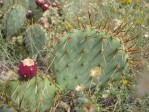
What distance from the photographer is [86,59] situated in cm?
287

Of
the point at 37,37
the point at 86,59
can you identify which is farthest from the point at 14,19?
the point at 86,59

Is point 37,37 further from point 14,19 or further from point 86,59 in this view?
point 86,59

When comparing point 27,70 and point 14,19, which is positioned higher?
point 27,70

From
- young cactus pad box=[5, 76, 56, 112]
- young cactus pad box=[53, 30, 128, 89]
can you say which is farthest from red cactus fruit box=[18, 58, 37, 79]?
young cactus pad box=[53, 30, 128, 89]

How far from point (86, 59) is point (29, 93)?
21.7 inches

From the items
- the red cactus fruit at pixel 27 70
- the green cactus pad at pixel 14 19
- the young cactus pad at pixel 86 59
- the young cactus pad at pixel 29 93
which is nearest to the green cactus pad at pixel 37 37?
the green cactus pad at pixel 14 19

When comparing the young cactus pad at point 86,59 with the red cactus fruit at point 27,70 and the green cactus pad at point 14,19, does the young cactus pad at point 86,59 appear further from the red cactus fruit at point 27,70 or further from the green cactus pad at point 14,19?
the green cactus pad at point 14,19

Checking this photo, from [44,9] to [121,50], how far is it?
217 centimetres

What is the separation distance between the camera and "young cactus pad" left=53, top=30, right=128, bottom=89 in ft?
9.20

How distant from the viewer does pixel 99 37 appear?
9.25 ft

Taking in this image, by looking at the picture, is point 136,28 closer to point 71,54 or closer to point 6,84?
point 71,54

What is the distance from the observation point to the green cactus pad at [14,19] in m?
4.32

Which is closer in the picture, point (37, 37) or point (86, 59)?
point (86, 59)

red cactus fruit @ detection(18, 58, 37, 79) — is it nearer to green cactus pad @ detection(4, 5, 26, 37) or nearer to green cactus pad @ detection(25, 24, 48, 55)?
green cactus pad @ detection(25, 24, 48, 55)
